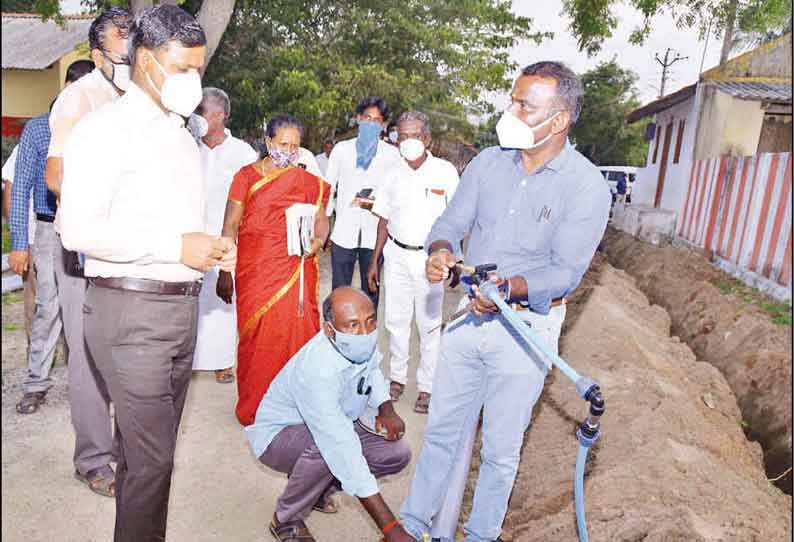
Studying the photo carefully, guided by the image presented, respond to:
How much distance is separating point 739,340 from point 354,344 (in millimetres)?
6117

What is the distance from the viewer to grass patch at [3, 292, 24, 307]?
688 cm

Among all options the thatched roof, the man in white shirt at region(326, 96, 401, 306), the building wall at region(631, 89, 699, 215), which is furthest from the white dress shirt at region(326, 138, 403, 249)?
the thatched roof

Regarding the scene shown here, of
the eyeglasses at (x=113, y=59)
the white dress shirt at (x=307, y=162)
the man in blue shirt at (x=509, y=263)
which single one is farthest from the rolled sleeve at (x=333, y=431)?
the white dress shirt at (x=307, y=162)

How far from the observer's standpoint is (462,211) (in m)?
2.91

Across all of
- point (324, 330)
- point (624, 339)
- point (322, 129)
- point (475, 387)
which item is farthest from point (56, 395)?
point (322, 129)

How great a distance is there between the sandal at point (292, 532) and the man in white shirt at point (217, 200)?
182 centimetres

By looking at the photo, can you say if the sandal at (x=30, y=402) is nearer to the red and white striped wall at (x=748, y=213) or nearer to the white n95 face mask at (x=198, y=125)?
the white n95 face mask at (x=198, y=125)

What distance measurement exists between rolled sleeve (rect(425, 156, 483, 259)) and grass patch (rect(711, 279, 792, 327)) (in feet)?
19.5

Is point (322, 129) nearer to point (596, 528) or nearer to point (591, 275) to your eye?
point (591, 275)

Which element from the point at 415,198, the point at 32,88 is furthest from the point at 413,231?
the point at 32,88

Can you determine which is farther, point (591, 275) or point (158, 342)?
point (591, 275)

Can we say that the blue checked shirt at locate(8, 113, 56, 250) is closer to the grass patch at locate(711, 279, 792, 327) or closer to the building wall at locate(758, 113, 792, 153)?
the grass patch at locate(711, 279, 792, 327)

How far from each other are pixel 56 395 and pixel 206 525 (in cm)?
182

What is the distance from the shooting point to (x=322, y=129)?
11.8m
